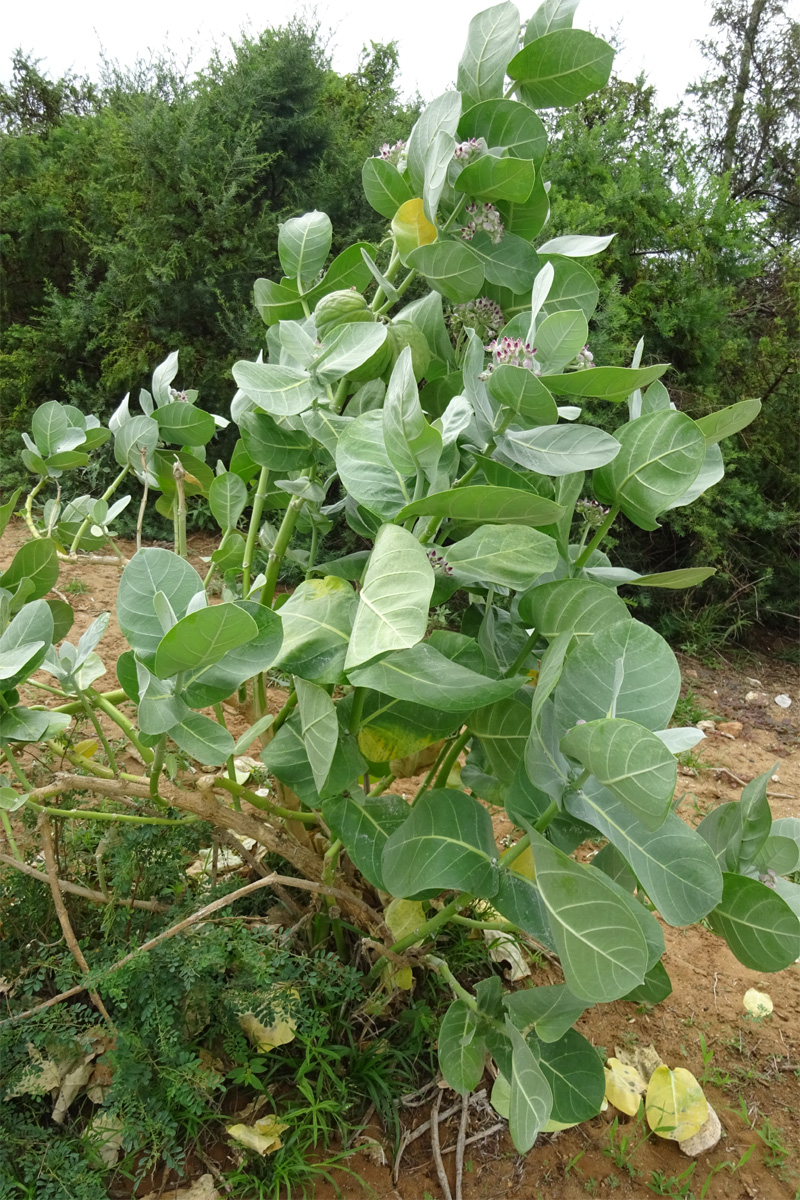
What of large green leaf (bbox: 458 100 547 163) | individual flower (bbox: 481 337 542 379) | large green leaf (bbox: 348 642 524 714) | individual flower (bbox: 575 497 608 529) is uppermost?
large green leaf (bbox: 458 100 547 163)

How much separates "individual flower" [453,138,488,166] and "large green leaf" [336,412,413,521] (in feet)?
0.98

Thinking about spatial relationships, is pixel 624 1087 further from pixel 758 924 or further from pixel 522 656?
pixel 522 656

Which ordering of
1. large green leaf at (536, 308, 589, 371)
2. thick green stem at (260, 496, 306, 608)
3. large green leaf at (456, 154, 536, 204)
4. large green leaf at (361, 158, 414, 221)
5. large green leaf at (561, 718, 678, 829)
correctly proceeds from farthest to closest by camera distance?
1. thick green stem at (260, 496, 306, 608)
2. large green leaf at (361, 158, 414, 221)
3. large green leaf at (456, 154, 536, 204)
4. large green leaf at (536, 308, 589, 371)
5. large green leaf at (561, 718, 678, 829)

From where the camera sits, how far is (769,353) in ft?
14.8

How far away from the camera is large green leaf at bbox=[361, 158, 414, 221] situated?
0.81 meters

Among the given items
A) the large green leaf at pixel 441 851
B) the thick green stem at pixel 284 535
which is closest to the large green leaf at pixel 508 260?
the thick green stem at pixel 284 535

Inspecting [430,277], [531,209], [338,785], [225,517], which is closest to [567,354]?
[430,277]

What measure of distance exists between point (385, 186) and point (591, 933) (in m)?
0.78

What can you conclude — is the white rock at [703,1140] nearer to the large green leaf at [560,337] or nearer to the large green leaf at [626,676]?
the large green leaf at [626,676]

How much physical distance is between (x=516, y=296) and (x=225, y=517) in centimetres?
50

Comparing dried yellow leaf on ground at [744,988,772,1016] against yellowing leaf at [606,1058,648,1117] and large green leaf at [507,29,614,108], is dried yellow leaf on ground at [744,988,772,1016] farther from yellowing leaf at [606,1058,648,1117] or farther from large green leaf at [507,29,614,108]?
large green leaf at [507,29,614,108]

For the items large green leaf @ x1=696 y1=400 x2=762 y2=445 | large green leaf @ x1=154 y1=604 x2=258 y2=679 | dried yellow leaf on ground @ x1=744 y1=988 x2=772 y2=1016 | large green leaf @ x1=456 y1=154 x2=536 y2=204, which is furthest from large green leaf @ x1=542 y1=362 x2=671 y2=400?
dried yellow leaf on ground @ x1=744 y1=988 x2=772 y2=1016

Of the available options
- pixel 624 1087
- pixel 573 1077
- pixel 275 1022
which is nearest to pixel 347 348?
pixel 573 1077

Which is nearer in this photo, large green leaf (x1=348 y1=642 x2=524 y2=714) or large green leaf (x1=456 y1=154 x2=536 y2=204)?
large green leaf (x1=348 y1=642 x2=524 y2=714)
